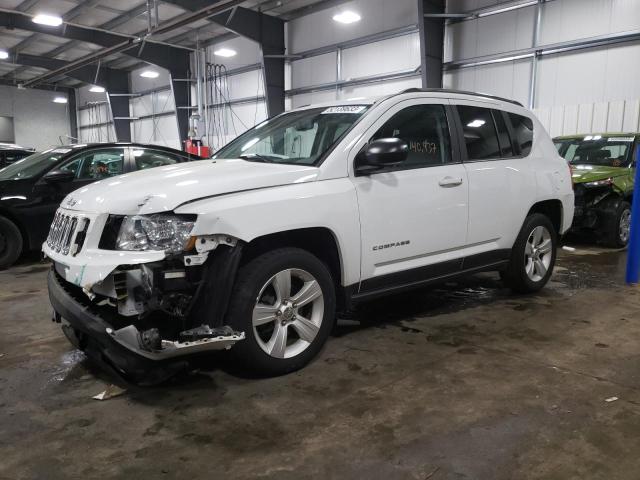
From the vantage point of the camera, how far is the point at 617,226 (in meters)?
7.21

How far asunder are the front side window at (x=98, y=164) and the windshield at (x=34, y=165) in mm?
202

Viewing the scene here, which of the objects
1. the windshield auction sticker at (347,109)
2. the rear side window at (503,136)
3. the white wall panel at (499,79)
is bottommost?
the rear side window at (503,136)

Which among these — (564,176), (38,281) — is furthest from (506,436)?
(38,281)

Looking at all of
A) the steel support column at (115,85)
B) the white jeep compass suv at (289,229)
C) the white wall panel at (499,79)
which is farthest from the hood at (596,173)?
the steel support column at (115,85)

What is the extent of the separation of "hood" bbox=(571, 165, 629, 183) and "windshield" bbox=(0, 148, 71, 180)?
685cm

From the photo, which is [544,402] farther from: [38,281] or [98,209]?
[38,281]

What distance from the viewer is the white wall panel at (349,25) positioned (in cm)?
1272

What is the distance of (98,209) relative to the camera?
2639 mm

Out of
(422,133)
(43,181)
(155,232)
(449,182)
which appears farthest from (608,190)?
(43,181)

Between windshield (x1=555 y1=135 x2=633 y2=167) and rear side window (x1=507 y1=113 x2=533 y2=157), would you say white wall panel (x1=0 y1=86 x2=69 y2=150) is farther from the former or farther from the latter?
rear side window (x1=507 y1=113 x2=533 y2=157)

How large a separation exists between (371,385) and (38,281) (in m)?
4.25

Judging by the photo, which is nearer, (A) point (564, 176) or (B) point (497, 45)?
(A) point (564, 176)

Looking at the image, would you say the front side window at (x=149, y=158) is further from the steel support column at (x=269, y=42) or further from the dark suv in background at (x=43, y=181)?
the steel support column at (x=269, y=42)

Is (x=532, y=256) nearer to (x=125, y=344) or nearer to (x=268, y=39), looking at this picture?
(x=125, y=344)
